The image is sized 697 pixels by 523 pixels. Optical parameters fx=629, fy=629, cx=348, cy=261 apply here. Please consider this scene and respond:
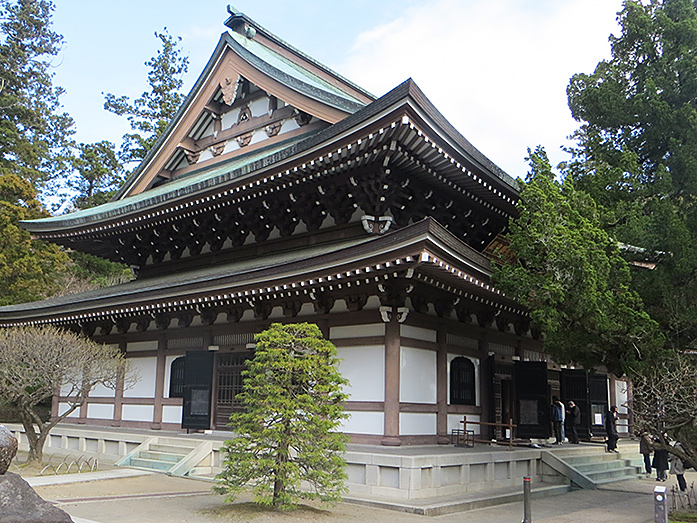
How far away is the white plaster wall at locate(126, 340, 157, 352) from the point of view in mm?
18766

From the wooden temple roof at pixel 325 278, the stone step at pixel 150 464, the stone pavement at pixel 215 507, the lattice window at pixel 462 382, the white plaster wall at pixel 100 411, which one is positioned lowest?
the stone pavement at pixel 215 507

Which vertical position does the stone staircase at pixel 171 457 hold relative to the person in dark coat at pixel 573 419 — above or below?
below

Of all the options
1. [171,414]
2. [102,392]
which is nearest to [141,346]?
[102,392]

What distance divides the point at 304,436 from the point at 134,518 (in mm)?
2834

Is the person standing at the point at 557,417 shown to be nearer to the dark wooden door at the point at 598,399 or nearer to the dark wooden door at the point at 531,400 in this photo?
the dark wooden door at the point at 598,399

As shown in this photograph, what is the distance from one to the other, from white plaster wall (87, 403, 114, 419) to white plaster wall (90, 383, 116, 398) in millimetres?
280

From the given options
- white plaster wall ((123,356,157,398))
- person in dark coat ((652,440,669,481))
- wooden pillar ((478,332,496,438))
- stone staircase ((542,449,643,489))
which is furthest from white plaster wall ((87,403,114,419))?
person in dark coat ((652,440,669,481))

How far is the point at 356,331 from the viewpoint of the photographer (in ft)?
46.4

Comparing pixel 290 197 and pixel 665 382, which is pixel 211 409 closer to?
pixel 290 197

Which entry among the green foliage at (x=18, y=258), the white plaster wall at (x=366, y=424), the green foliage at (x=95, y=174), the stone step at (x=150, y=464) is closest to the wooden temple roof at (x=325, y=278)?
the white plaster wall at (x=366, y=424)

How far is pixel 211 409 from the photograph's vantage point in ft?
54.4

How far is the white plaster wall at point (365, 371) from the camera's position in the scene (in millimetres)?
13531

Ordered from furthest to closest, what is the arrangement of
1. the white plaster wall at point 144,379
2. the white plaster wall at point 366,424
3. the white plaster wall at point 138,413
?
the white plaster wall at point 144,379
the white plaster wall at point 138,413
the white plaster wall at point 366,424

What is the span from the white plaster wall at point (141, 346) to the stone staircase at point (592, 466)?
11.3 metres
